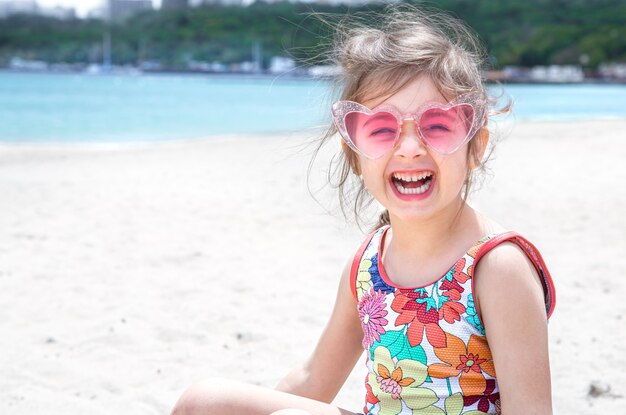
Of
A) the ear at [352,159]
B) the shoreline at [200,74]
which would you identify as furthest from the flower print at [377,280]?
the shoreline at [200,74]

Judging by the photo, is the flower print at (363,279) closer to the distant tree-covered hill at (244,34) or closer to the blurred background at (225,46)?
the blurred background at (225,46)

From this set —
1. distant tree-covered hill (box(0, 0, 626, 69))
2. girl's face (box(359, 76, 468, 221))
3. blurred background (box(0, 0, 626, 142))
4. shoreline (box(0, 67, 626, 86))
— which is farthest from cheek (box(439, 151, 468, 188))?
shoreline (box(0, 67, 626, 86))

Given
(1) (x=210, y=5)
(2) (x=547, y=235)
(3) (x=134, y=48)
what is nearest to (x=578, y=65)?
(1) (x=210, y=5)

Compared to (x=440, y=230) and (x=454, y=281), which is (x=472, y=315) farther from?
(x=440, y=230)

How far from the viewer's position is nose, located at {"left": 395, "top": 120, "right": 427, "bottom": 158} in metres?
1.76

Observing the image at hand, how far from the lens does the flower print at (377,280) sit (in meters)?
1.83

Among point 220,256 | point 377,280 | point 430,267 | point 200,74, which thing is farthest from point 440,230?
point 200,74

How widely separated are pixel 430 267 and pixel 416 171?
8.8 inches

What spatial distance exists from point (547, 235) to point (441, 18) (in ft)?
12.9

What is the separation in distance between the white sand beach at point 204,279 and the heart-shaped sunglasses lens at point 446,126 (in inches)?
57.5

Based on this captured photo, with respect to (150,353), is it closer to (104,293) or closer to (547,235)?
(104,293)

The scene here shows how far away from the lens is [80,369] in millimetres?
3301

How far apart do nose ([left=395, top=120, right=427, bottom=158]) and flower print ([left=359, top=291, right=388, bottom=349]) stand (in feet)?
1.10

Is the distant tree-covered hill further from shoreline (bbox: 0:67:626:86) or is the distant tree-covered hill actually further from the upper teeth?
the upper teeth
